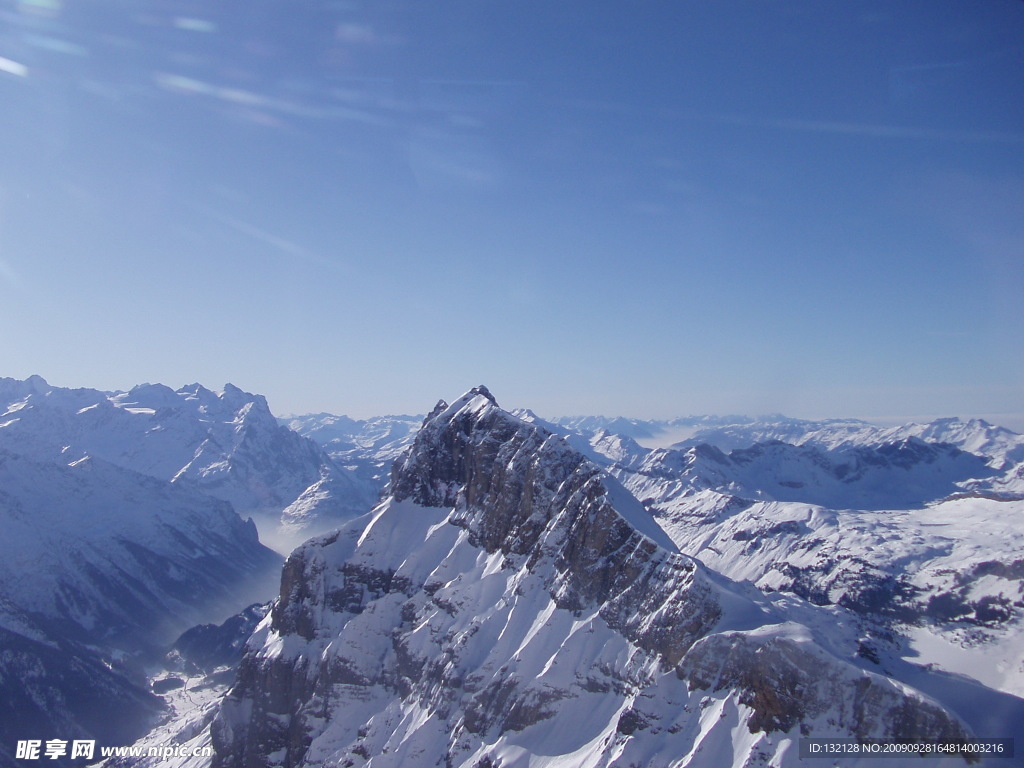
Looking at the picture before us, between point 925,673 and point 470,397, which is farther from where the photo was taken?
point 470,397

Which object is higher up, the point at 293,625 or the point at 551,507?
the point at 551,507

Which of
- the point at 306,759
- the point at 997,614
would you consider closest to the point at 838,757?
the point at 306,759

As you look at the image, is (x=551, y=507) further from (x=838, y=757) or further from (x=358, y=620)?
(x=838, y=757)

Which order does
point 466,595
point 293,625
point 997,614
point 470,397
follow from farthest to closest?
1. point 997,614
2. point 470,397
3. point 293,625
4. point 466,595

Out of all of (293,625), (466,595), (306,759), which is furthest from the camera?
(293,625)

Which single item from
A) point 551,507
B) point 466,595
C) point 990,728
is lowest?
point 990,728

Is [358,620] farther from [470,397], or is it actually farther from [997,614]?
[997,614]
